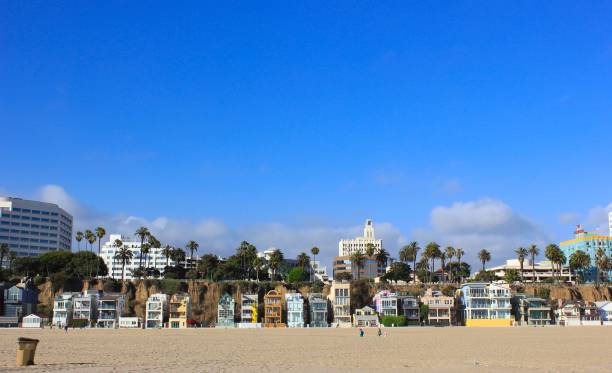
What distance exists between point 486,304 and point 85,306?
217 feet

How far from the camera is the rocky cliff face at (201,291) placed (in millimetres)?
109875

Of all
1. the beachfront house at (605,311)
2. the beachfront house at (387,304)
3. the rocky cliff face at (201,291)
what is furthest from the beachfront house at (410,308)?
the beachfront house at (605,311)

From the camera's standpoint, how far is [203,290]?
11312 centimetres

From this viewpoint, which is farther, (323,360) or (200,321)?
(200,321)

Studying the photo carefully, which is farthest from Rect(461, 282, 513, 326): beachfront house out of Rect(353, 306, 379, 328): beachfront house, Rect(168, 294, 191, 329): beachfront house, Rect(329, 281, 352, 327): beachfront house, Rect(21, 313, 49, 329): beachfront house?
Rect(21, 313, 49, 329): beachfront house

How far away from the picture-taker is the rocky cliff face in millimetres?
109875

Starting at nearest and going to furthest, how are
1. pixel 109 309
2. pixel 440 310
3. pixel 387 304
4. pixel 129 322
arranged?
pixel 129 322
pixel 109 309
pixel 440 310
pixel 387 304

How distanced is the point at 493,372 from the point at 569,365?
5.81 m

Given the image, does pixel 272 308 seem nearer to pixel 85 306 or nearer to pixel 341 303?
pixel 341 303

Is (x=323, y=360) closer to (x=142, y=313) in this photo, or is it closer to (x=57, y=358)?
(x=57, y=358)

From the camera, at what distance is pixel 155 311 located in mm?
102812

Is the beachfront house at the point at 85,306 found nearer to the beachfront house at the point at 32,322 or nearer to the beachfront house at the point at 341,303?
the beachfront house at the point at 32,322

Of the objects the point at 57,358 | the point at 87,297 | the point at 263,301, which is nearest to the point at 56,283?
the point at 87,297

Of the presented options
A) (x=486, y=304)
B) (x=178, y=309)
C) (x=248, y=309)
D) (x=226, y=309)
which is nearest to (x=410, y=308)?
(x=486, y=304)
